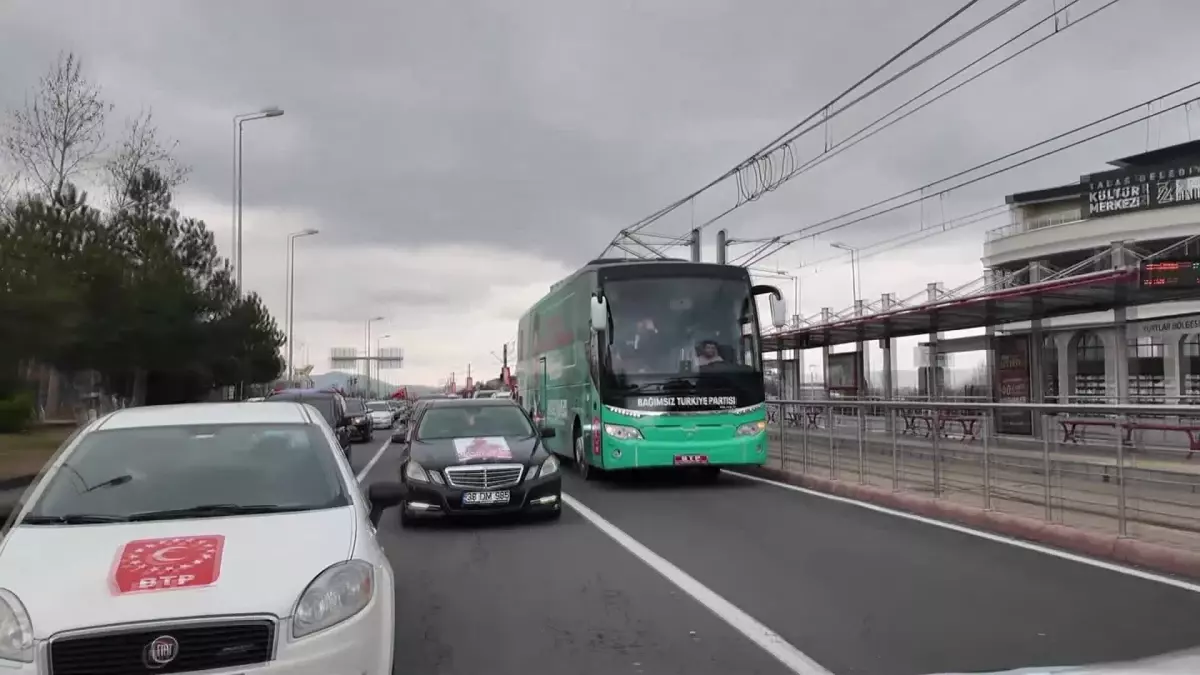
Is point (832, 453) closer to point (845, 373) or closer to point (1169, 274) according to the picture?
point (1169, 274)

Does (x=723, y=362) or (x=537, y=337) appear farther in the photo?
(x=537, y=337)

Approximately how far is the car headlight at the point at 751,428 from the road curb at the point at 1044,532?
148cm

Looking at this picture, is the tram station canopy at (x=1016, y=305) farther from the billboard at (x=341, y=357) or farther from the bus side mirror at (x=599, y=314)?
the billboard at (x=341, y=357)

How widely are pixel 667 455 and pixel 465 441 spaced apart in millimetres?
4296

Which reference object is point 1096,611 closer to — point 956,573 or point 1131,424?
point 956,573

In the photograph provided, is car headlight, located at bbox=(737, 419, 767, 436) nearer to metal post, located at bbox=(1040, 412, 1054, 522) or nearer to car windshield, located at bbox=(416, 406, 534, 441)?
car windshield, located at bbox=(416, 406, 534, 441)

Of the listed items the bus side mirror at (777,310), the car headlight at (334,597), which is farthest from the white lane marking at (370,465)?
the car headlight at (334,597)

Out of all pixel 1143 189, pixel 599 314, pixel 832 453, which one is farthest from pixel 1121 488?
pixel 1143 189

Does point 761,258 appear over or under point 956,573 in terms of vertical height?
over

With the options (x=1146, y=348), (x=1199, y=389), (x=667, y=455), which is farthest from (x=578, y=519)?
(x=1146, y=348)

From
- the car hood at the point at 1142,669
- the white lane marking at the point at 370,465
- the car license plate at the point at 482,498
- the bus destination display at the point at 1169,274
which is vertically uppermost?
the bus destination display at the point at 1169,274

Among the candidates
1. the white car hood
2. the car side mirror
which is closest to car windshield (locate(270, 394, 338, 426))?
the car side mirror

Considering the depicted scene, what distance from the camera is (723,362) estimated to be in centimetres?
1609

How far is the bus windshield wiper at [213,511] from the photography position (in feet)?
16.9
